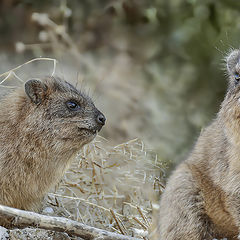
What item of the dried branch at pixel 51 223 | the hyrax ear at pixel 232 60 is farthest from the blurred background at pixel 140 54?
the dried branch at pixel 51 223

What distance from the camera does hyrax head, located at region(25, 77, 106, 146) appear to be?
5934 mm

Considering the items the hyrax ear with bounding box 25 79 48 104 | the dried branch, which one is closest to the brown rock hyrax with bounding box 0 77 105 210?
the hyrax ear with bounding box 25 79 48 104

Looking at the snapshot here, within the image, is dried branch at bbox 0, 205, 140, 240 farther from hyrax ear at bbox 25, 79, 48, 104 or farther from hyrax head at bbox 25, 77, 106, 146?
hyrax ear at bbox 25, 79, 48, 104

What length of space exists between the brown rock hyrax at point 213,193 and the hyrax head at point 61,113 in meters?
0.87

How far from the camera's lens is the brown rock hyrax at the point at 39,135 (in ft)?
18.9

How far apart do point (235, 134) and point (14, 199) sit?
6.07ft

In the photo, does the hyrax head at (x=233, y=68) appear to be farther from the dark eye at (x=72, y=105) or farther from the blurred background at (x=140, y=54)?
the dark eye at (x=72, y=105)

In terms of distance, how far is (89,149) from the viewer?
23.1ft

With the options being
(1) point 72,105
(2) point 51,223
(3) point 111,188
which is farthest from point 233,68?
(3) point 111,188

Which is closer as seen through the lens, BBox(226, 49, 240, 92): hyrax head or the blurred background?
BBox(226, 49, 240, 92): hyrax head

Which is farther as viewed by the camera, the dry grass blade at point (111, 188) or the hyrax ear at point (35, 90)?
the dry grass blade at point (111, 188)

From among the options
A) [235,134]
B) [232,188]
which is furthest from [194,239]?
[235,134]

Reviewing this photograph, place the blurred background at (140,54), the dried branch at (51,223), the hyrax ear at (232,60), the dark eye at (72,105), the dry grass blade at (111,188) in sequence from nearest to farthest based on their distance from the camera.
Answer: the dried branch at (51,223), the hyrax ear at (232,60), the dark eye at (72,105), the dry grass blade at (111,188), the blurred background at (140,54)

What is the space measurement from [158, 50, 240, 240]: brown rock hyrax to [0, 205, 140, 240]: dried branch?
45 centimetres
